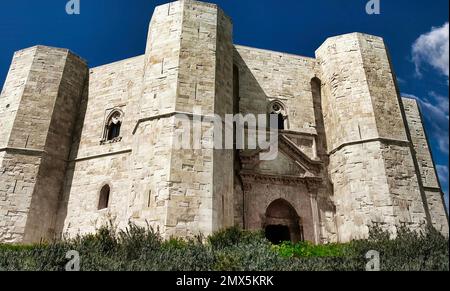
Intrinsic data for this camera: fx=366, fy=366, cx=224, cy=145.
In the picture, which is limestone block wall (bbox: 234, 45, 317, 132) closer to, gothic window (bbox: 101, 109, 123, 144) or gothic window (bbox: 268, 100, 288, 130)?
gothic window (bbox: 268, 100, 288, 130)

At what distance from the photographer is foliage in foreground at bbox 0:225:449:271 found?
5695 millimetres

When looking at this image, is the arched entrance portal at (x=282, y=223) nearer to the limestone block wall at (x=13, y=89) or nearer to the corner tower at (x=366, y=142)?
the corner tower at (x=366, y=142)

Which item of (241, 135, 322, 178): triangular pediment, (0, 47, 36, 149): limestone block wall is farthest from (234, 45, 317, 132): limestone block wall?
(0, 47, 36, 149): limestone block wall

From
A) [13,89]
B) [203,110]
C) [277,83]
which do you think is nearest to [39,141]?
[13,89]

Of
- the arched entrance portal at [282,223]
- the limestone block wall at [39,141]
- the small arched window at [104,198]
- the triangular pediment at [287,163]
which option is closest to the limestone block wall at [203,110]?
the triangular pediment at [287,163]

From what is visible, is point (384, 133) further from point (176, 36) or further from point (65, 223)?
point (65, 223)

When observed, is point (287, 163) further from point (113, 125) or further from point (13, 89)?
point (13, 89)

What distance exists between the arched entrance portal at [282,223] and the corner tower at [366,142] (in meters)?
1.28

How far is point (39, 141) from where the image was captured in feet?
39.5

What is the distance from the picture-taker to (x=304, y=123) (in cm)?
1254

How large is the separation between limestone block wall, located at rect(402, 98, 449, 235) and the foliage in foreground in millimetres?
8018

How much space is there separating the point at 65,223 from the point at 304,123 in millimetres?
8534

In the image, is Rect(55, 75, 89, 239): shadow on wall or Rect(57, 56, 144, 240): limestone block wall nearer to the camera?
Rect(57, 56, 144, 240): limestone block wall

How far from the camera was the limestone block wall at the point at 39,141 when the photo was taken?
435 inches
